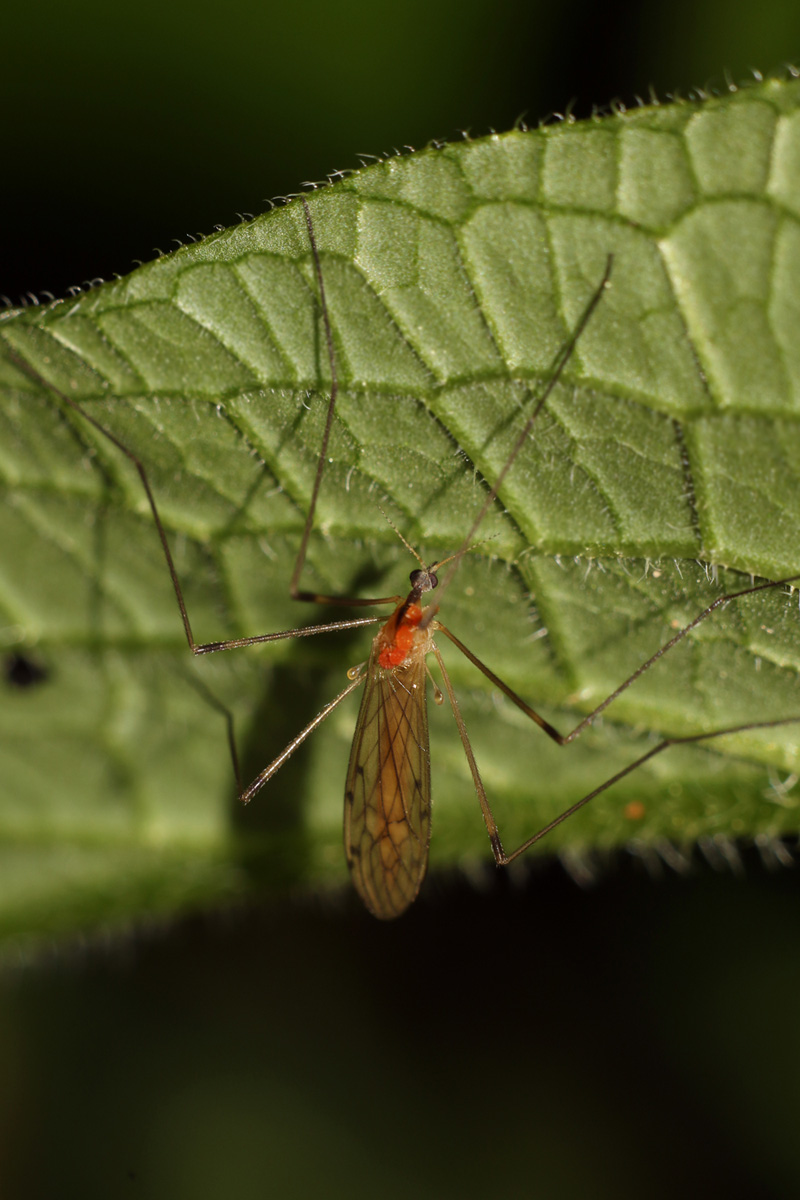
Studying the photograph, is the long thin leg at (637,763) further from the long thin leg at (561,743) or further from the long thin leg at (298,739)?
the long thin leg at (298,739)

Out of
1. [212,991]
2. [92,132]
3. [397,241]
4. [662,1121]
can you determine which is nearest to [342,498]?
[397,241]

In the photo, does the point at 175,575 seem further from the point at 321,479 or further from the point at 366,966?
the point at 366,966

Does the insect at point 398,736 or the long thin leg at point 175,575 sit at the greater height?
the long thin leg at point 175,575

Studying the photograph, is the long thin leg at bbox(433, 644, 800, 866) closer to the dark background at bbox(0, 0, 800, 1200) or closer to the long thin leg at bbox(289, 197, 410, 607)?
the long thin leg at bbox(289, 197, 410, 607)

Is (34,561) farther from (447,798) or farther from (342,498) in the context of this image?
(447,798)

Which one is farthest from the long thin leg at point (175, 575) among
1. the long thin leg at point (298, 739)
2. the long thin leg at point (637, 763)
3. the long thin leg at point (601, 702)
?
the long thin leg at point (637, 763)

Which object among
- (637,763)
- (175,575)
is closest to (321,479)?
(175,575)
